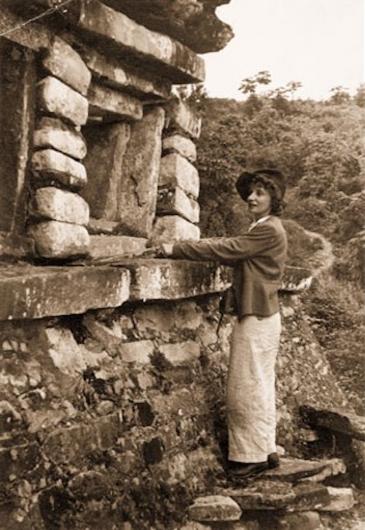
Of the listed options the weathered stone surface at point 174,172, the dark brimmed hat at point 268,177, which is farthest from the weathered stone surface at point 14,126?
the weathered stone surface at point 174,172

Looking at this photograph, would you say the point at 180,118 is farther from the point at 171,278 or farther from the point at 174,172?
the point at 171,278

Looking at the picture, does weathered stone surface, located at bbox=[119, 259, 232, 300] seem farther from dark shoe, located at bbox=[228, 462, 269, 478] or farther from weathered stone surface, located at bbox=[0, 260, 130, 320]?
dark shoe, located at bbox=[228, 462, 269, 478]

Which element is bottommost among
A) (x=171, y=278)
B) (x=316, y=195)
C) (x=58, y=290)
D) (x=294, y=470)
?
(x=294, y=470)

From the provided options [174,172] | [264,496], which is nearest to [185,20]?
[174,172]

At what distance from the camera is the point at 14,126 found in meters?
3.57

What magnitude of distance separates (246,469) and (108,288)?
4.30 feet

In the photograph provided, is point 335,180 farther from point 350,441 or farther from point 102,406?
point 102,406

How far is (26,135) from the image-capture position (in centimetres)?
360

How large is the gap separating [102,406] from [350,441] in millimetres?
2209

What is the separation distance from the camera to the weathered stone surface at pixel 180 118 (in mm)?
4852

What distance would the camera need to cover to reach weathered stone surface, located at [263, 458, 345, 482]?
3680mm

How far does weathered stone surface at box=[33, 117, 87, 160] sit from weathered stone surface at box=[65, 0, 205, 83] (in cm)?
57

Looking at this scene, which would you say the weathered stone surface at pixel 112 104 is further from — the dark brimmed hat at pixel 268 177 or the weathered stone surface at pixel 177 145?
the dark brimmed hat at pixel 268 177

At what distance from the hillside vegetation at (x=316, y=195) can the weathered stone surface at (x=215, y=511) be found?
3.02 m
